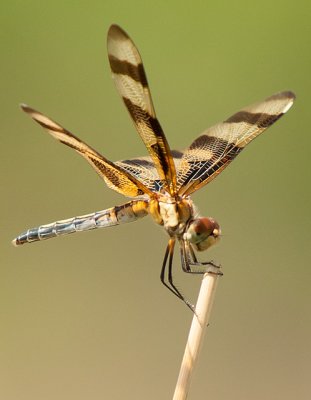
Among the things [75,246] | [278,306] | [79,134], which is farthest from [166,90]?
[278,306]

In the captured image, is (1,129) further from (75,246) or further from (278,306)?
(278,306)

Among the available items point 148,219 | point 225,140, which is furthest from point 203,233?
point 148,219

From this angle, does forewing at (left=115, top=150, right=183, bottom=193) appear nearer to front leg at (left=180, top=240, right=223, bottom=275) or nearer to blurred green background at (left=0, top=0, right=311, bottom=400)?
front leg at (left=180, top=240, right=223, bottom=275)

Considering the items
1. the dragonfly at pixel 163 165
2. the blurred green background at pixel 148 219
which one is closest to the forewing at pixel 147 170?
the dragonfly at pixel 163 165

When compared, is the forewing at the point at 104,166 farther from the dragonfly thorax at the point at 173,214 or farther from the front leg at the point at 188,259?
the front leg at the point at 188,259

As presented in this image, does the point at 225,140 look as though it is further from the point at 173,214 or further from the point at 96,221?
the point at 96,221

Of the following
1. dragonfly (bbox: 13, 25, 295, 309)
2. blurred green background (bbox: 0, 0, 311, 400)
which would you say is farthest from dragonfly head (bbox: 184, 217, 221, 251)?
blurred green background (bbox: 0, 0, 311, 400)
